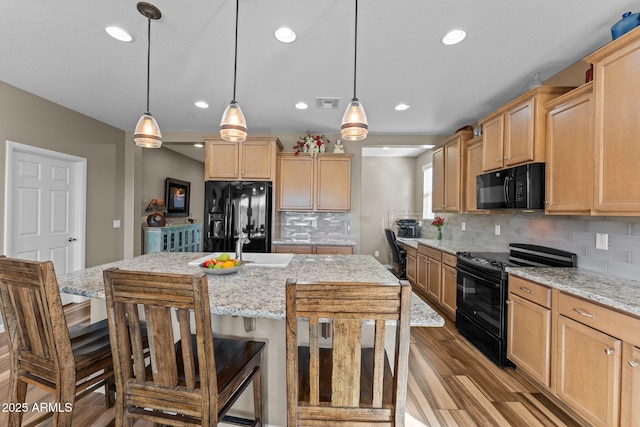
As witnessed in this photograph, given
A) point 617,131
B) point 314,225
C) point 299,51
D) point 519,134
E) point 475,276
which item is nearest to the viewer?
point 617,131

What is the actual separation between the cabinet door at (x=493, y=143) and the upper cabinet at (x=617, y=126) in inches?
37.8

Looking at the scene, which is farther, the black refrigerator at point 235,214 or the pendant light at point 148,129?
the black refrigerator at point 235,214

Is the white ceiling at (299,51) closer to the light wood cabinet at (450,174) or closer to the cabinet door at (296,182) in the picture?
the light wood cabinet at (450,174)

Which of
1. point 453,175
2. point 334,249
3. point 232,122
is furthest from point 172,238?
point 453,175

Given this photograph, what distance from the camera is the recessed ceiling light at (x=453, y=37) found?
6.53 ft

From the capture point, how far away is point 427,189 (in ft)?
19.4

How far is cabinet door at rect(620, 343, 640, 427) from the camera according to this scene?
1384 millimetres

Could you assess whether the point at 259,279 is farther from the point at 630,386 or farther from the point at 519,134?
the point at 519,134

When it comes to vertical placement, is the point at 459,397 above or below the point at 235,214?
below

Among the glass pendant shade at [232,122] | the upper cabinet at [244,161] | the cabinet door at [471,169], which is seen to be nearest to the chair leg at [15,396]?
the glass pendant shade at [232,122]

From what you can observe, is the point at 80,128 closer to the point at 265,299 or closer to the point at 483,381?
the point at 265,299

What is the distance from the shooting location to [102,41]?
2.15 metres

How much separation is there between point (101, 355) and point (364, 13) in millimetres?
2459

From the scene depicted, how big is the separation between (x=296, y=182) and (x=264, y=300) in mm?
3061
